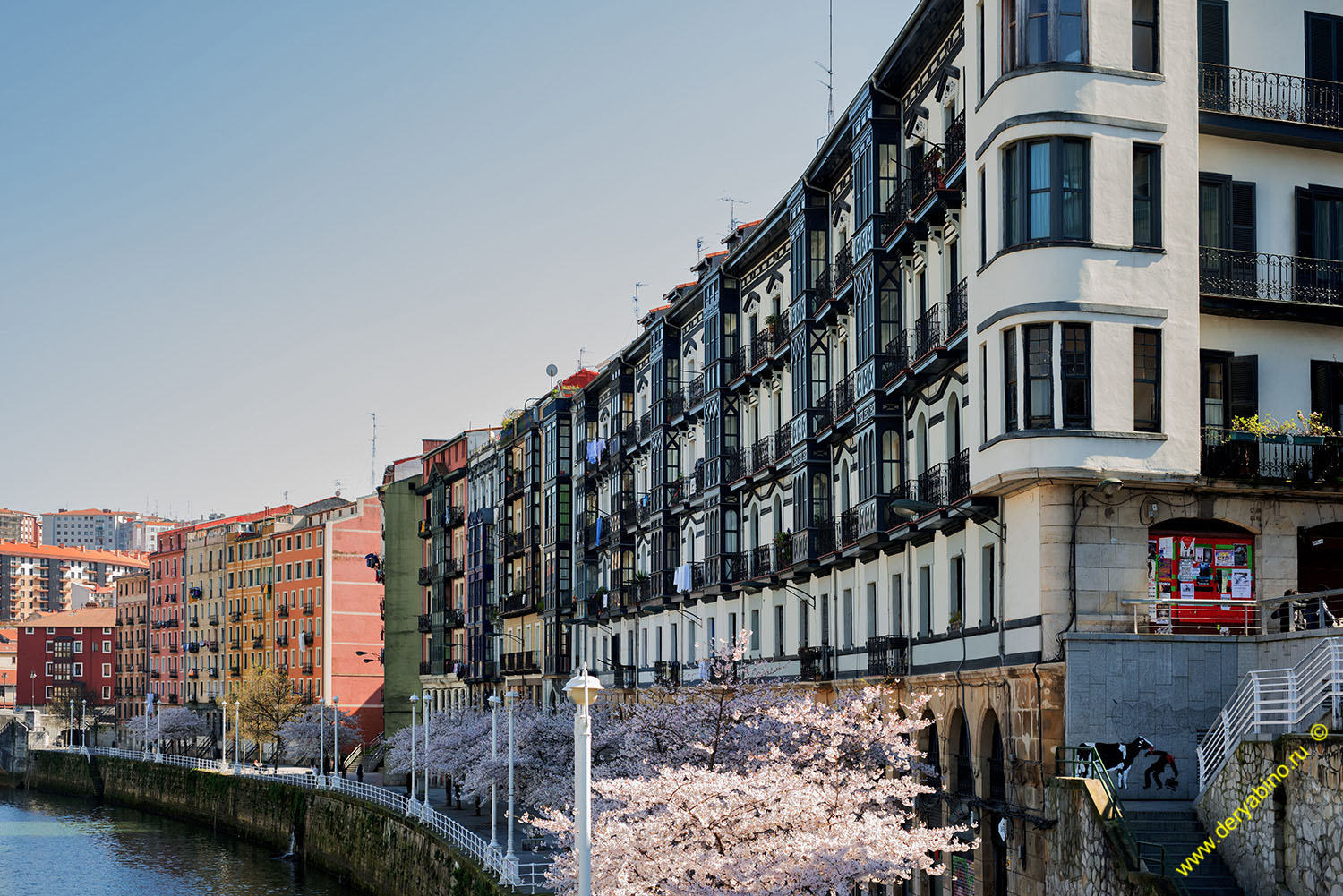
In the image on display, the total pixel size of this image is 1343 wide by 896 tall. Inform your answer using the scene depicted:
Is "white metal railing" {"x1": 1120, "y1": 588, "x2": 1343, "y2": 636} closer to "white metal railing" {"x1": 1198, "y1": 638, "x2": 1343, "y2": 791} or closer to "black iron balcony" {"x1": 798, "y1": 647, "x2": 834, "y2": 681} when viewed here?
A: "white metal railing" {"x1": 1198, "y1": 638, "x2": 1343, "y2": 791}

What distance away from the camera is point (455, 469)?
108875 mm

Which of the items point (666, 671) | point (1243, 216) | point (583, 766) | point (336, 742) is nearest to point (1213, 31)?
point (1243, 216)

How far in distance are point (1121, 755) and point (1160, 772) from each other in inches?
31.8

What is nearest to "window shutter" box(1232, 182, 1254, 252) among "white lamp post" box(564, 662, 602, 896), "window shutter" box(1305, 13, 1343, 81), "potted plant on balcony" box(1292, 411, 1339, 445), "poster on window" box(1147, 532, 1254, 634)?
"window shutter" box(1305, 13, 1343, 81)

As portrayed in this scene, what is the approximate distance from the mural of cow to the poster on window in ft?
11.1

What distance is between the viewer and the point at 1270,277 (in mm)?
35562

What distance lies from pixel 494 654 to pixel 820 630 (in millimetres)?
50874

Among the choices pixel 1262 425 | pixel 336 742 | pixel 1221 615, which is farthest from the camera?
pixel 336 742

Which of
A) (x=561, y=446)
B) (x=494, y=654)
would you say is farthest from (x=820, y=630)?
(x=494, y=654)

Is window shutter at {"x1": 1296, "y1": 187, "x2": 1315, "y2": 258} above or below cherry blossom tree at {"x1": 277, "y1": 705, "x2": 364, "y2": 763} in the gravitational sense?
above

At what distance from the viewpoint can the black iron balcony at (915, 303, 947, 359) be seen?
3972 centimetres

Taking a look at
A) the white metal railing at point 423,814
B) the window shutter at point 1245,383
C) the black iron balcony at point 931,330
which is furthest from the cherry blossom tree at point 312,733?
the window shutter at point 1245,383

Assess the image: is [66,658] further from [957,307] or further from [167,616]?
[957,307]

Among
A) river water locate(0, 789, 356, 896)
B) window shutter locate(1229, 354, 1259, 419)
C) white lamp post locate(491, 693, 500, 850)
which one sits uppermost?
window shutter locate(1229, 354, 1259, 419)
